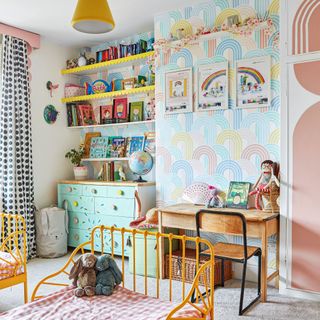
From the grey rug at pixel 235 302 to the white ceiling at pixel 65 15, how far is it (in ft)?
8.65

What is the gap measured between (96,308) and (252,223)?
155 centimetres

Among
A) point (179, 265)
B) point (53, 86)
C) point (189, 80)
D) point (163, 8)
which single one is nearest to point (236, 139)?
point (189, 80)

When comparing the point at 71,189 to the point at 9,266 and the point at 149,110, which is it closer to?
the point at 149,110

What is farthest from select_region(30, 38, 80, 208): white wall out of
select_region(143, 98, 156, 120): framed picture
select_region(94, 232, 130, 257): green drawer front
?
select_region(143, 98, 156, 120): framed picture

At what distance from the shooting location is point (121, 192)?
4.35 m

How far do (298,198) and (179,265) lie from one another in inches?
48.8

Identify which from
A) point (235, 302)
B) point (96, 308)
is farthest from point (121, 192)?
point (96, 308)

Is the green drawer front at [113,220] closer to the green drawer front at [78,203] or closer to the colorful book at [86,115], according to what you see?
the green drawer front at [78,203]

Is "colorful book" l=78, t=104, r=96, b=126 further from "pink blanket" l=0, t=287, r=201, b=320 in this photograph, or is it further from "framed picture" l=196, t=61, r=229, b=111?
"pink blanket" l=0, t=287, r=201, b=320

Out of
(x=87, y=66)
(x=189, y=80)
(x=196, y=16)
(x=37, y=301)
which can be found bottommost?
(x=37, y=301)

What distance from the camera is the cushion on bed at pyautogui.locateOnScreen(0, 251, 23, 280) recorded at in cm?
289

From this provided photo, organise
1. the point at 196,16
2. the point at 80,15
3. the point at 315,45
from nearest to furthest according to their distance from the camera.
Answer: the point at 80,15, the point at 315,45, the point at 196,16

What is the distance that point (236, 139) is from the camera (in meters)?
3.74

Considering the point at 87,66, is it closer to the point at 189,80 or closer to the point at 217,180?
the point at 189,80
